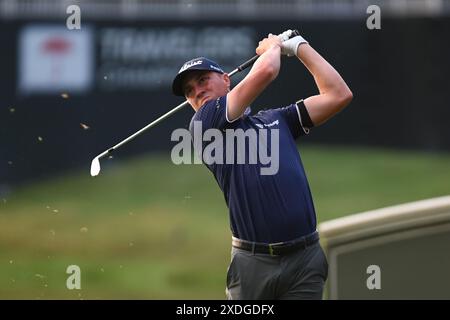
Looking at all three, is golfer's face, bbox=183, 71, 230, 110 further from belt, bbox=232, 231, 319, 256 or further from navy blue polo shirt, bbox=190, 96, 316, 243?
belt, bbox=232, 231, 319, 256

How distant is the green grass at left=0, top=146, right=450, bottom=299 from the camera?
1166cm

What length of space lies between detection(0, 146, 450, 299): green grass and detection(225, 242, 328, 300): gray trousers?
21.0ft

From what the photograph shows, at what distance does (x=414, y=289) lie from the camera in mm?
4465

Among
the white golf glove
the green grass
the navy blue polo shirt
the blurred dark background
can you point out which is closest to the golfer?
the navy blue polo shirt

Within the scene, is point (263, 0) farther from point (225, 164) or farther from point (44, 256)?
point (225, 164)

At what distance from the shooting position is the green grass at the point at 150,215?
459 inches

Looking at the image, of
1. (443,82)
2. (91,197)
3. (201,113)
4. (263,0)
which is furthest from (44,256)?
(201,113)

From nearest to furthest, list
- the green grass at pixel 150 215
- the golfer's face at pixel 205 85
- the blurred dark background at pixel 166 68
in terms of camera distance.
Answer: the golfer's face at pixel 205 85
the green grass at pixel 150 215
the blurred dark background at pixel 166 68

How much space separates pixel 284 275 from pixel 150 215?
33.8ft

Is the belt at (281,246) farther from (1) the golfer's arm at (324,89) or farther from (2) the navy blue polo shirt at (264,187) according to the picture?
(1) the golfer's arm at (324,89)

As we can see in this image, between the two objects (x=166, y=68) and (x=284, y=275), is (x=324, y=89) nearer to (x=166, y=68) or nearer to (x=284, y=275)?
(x=284, y=275)

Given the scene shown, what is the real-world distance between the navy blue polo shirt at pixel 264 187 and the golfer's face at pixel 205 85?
0.14m

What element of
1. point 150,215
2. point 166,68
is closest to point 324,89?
point 166,68

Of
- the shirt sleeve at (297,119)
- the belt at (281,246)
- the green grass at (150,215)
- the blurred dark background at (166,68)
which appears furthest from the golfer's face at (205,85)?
the blurred dark background at (166,68)
